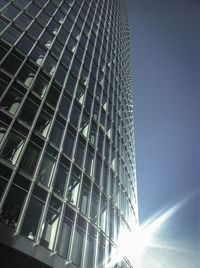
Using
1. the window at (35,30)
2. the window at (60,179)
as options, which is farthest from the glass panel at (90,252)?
the window at (35,30)

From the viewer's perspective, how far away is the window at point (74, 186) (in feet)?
52.8

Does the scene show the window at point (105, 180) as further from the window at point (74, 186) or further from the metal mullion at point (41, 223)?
the metal mullion at point (41, 223)

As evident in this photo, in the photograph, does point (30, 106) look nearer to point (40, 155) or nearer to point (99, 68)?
point (40, 155)

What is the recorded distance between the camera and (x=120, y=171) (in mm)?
25719

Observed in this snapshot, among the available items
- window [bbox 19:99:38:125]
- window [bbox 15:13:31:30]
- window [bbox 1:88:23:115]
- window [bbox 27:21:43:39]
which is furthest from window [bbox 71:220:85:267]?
window [bbox 15:13:31:30]

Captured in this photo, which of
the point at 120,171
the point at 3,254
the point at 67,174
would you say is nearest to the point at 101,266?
the point at 67,174

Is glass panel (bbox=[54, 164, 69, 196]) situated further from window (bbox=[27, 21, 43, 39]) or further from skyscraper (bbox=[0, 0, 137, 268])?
window (bbox=[27, 21, 43, 39])

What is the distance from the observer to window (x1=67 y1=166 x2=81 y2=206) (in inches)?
634

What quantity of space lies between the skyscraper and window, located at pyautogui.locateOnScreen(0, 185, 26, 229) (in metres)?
0.05

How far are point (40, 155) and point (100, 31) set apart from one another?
26.3 metres

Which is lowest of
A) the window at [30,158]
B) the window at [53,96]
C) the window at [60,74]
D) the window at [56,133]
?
the window at [30,158]

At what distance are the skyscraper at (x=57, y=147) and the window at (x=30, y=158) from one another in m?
0.06

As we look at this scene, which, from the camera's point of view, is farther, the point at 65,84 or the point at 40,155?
the point at 65,84

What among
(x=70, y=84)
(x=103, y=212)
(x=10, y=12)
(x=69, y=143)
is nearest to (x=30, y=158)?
(x=69, y=143)
